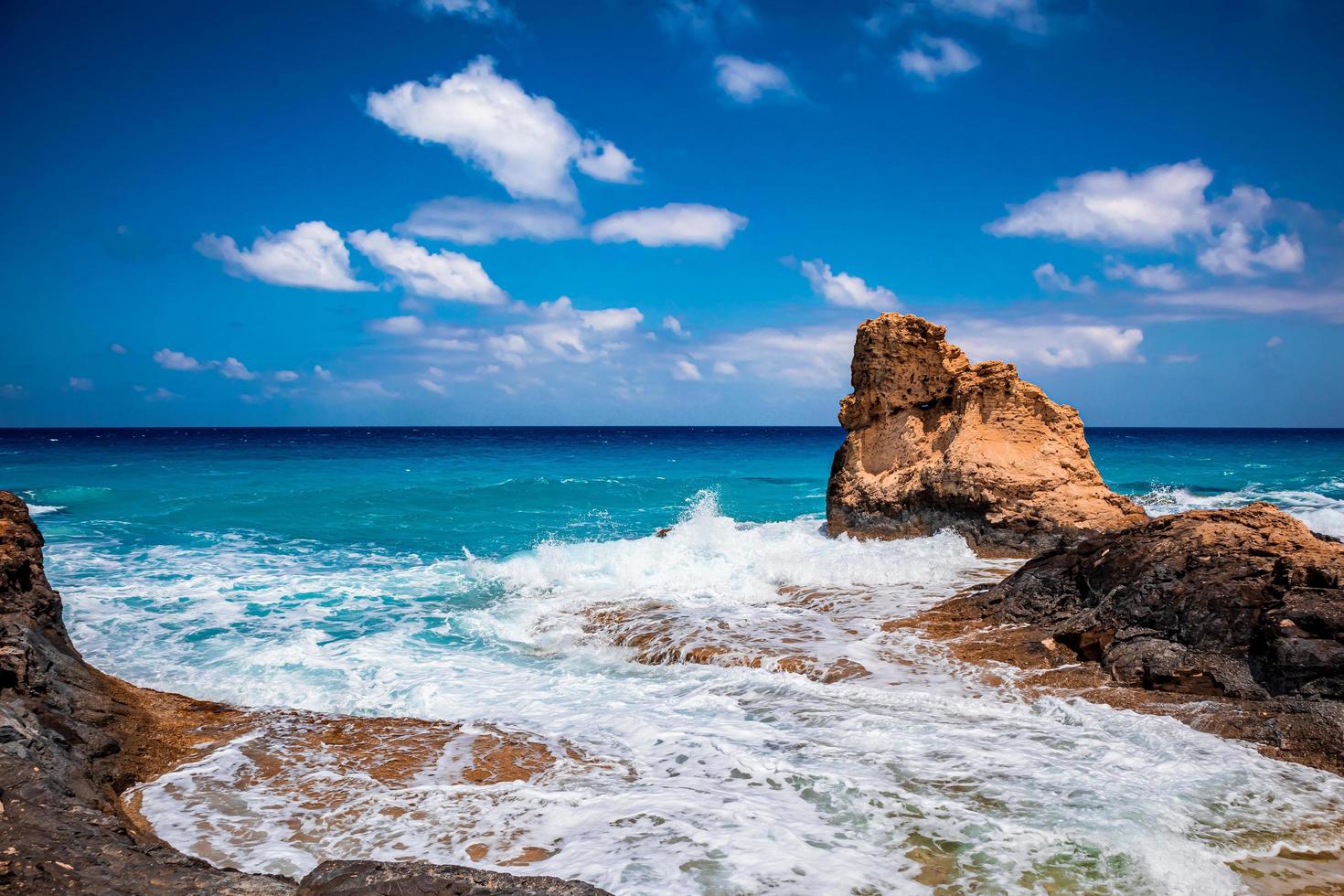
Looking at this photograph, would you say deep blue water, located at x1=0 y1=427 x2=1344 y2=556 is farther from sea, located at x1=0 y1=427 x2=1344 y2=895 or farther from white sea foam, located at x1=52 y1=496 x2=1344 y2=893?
white sea foam, located at x1=52 y1=496 x2=1344 y2=893

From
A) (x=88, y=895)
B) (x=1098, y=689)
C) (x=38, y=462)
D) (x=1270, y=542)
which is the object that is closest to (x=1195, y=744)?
(x=1098, y=689)

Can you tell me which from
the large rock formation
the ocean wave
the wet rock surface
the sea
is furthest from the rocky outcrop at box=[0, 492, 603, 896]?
the ocean wave

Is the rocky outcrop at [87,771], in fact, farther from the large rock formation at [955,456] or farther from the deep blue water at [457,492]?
the large rock formation at [955,456]

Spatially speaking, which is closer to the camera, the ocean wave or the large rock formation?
the large rock formation

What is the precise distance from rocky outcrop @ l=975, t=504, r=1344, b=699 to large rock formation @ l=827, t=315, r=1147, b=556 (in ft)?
11.3

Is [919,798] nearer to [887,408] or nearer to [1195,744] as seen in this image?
[1195,744]

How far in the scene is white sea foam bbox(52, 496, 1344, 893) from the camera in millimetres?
3477

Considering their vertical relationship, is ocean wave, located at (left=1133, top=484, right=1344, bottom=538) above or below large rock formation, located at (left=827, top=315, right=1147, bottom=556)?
below

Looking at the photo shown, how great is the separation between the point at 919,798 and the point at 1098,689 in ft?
8.01

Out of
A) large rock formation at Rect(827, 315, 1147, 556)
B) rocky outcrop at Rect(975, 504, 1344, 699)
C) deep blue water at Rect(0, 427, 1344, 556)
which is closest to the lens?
rocky outcrop at Rect(975, 504, 1344, 699)

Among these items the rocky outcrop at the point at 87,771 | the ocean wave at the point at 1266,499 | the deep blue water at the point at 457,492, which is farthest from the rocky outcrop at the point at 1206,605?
the deep blue water at the point at 457,492

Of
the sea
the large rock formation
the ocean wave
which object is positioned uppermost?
the large rock formation

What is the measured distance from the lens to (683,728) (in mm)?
5180

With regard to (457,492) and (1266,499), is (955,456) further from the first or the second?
(457,492)
